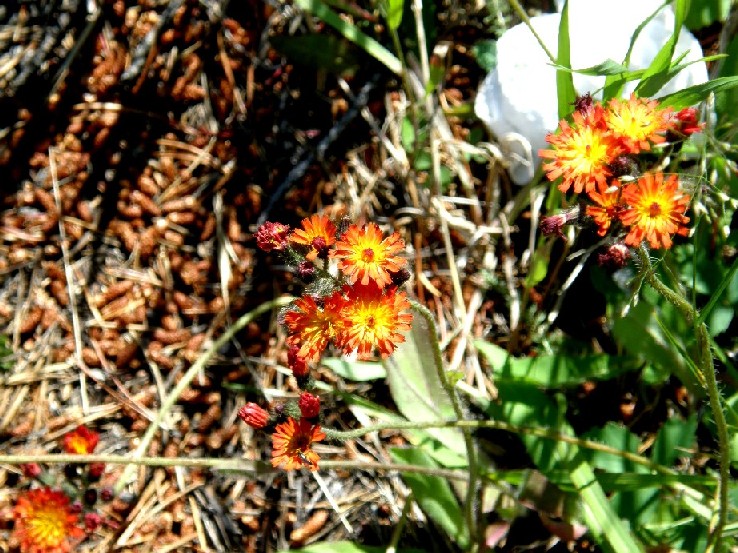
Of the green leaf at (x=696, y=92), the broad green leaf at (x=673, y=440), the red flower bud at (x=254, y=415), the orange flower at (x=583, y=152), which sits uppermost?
the green leaf at (x=696, y=92)


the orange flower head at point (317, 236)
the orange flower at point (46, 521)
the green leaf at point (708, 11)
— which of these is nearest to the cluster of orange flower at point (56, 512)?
the orange flower at point (46, 521)

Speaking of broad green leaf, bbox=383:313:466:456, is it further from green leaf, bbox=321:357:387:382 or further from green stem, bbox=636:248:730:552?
green stem, bbox=636:248:730:552

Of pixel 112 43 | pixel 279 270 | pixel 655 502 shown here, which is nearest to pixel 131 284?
pixel 279 270

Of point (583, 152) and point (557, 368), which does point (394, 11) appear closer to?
point (583, 152)

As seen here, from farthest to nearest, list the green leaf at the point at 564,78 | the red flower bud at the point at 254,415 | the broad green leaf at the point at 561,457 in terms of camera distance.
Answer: the broad green leaf at the point at 561,457
the green leaf at the point at 564,78
the red flower bud at the point at 254,415

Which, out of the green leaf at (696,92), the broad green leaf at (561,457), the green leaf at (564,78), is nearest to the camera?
the green leaf at (696,92)

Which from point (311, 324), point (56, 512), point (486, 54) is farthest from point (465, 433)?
point (486, 54)

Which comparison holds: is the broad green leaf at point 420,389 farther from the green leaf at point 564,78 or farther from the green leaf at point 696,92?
the green leaf at point 696,92
